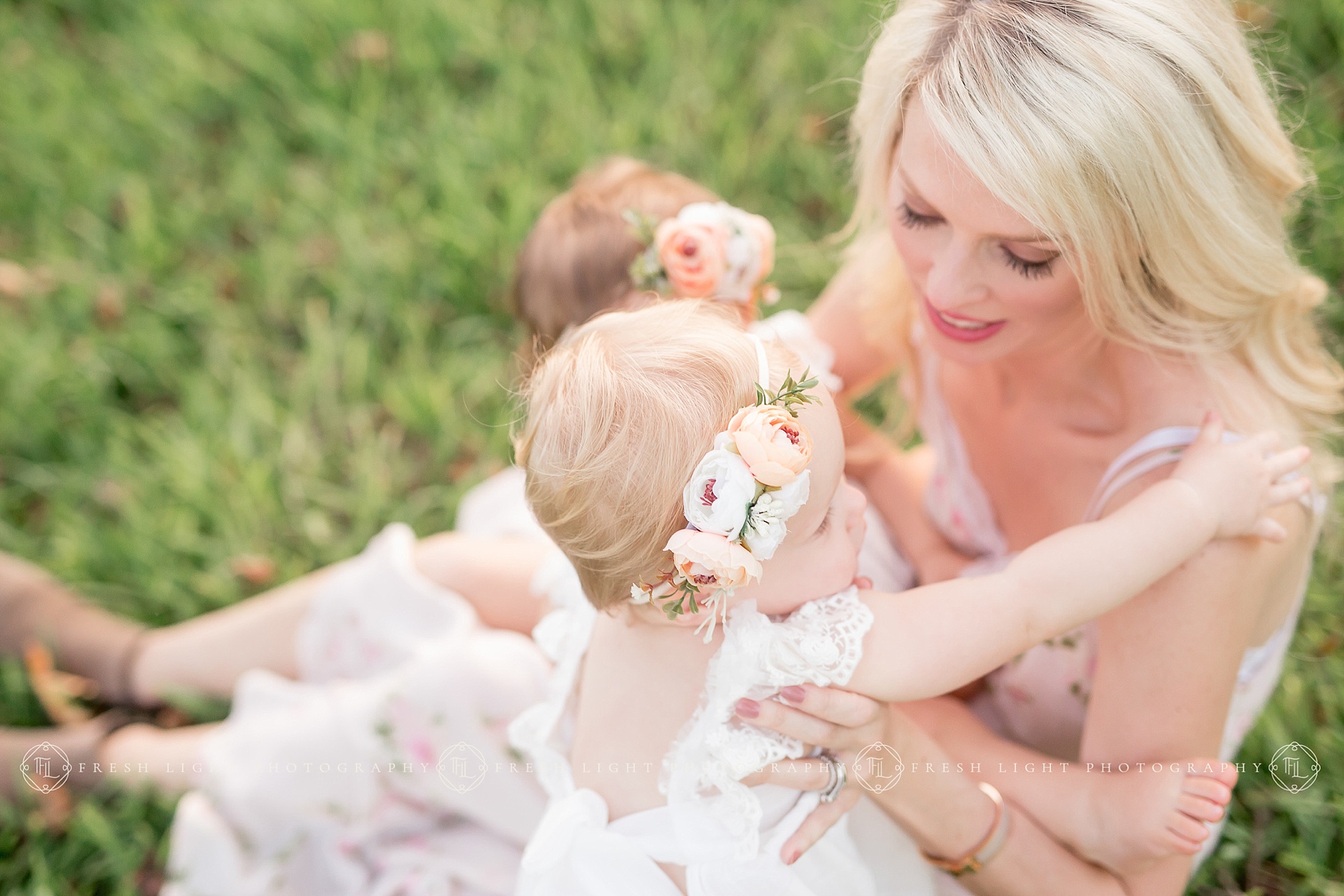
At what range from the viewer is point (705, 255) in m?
2.29

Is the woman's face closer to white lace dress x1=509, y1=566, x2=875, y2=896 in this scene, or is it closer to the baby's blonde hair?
the baby's blonde hair

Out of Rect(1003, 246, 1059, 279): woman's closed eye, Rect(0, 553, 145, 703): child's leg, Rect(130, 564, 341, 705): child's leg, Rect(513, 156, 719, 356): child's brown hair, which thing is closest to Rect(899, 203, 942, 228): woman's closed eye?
Rect(1003, 246, 1059, 279): woman's closed eye

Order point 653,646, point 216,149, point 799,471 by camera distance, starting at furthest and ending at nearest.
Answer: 1. point 216,149
2. point 653,646
3. point 799,471

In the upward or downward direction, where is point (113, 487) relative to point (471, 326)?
downward

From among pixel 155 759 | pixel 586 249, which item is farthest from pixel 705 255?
pixel 155 759

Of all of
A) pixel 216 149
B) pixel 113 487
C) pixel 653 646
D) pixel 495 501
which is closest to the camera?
pixel 653 646

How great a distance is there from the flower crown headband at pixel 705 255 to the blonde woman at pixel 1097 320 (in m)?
0.28

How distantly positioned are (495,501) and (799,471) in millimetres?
1566

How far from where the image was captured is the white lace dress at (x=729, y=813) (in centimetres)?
175

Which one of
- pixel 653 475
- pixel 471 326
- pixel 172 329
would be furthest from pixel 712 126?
pixel 653 475

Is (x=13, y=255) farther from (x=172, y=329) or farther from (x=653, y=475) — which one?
(x=653, y=475)

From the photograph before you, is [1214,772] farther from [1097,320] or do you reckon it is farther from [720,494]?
[720,494]

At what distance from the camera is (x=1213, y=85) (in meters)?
1.76

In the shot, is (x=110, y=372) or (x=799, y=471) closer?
(x=799, y=471)
